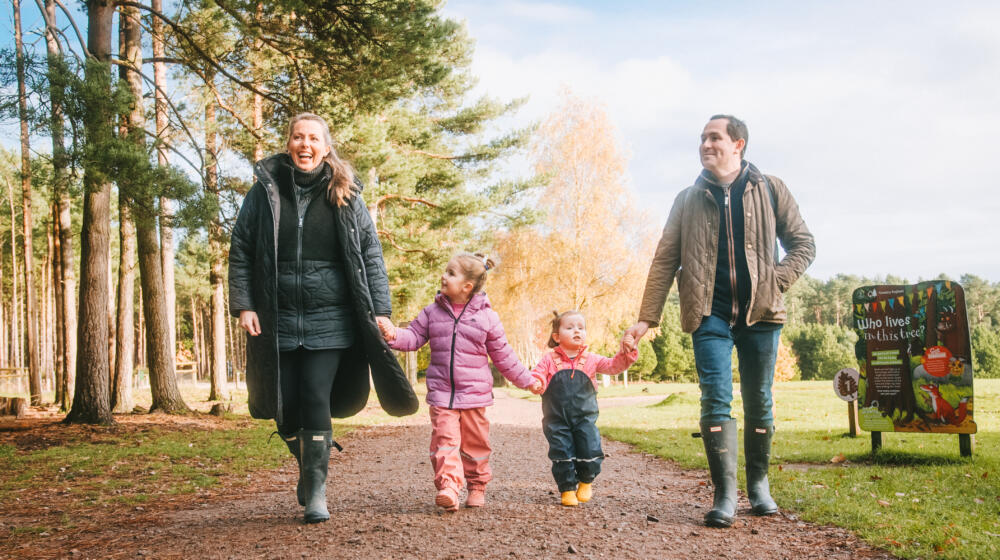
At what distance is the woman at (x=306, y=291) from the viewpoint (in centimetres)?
362

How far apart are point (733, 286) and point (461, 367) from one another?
1.56 m

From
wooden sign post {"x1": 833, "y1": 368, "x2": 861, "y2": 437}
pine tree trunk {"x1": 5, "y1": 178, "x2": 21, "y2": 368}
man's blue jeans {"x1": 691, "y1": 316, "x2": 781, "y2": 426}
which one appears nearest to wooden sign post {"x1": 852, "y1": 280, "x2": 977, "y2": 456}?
wooden sign post {"x1": 833, "y1": 368, "x2": 861, "y2": 437}

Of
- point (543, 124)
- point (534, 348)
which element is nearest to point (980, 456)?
point (543, 124)

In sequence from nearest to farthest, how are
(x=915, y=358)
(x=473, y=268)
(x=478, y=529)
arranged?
1. (x=478, y=529)
2. (x=473, y=268)
3. (x=915, y=358)

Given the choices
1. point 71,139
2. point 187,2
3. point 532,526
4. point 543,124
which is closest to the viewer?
point 532,526

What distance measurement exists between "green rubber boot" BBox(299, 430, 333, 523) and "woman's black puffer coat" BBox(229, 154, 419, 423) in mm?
234

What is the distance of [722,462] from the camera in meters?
3.68

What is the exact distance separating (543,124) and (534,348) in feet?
43.9

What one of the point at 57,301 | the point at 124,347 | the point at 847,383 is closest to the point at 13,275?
the point at 57,301

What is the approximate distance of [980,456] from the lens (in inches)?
233

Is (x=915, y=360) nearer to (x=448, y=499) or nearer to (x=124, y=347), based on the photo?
(x=448, y=499)

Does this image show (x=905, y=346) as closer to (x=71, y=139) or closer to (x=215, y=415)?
(x=71, y=139)

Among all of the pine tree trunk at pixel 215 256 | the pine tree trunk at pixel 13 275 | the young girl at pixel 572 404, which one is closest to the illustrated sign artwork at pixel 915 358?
the young girl at pixel 572 404

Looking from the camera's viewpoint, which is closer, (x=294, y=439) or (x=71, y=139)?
(x=294, y=439)
